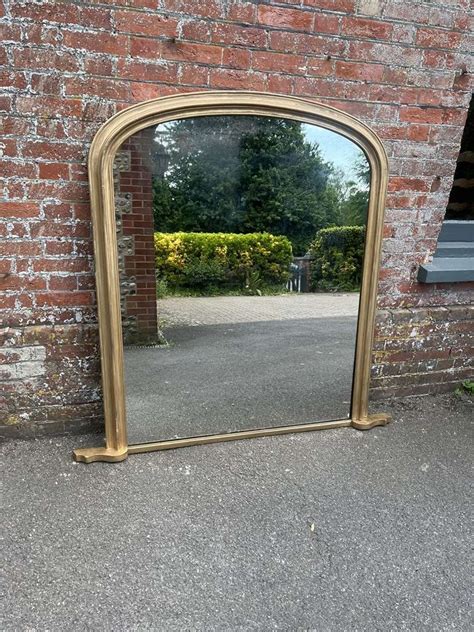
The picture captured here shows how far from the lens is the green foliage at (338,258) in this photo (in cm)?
243

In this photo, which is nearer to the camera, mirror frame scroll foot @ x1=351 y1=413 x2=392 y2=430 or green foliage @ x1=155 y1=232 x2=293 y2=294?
green foliage @ x1=155 y1=232 x2=293 y2=294

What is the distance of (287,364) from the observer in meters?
2.67

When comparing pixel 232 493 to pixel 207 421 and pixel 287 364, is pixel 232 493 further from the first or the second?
pixel 287 364

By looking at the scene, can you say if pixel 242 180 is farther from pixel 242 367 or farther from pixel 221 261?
pixel 242 367

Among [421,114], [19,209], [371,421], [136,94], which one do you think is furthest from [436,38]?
[19,209]

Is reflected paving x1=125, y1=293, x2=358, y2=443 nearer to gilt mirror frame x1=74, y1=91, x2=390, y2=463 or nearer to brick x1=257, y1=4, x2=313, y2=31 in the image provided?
gilt mirror frame x1=74, y1=91, x2=390, y2=463

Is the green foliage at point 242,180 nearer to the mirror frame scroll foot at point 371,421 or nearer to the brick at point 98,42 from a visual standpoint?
the brick at point 98,42

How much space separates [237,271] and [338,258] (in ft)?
2.04

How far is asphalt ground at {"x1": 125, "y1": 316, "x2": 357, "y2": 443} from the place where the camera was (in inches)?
94.4

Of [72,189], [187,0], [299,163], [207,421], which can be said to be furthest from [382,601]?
[187,0]

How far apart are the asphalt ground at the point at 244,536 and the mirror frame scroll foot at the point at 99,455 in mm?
54

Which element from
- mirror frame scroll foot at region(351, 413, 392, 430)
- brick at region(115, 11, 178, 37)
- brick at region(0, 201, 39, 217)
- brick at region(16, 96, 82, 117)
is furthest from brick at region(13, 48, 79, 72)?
mirror frame scroll foot at region(351, 413, 392, 430)

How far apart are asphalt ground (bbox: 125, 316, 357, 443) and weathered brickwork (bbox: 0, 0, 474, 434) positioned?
14.6 inches

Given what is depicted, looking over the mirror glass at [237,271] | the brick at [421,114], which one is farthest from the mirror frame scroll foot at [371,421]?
the brick at [421,114]
